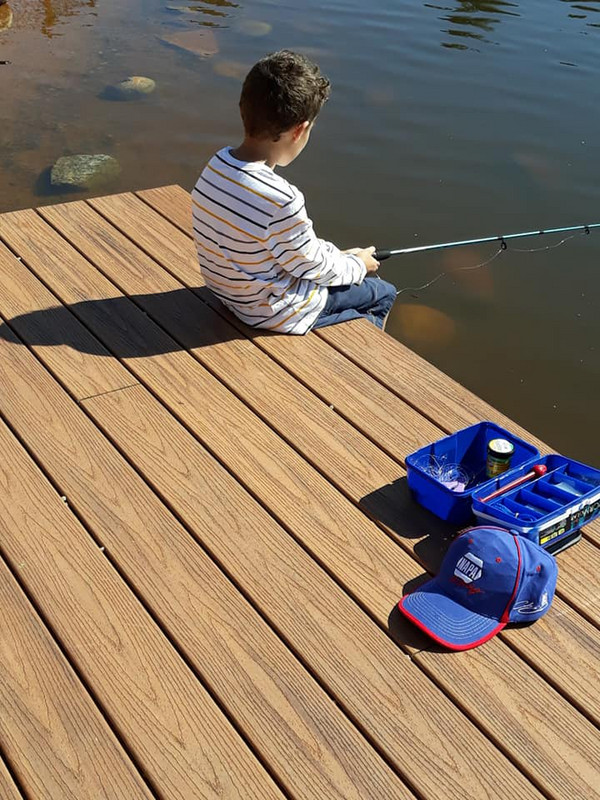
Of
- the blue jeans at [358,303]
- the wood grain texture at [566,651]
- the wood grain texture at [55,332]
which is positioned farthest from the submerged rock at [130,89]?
the wood grain texture at [566,651]

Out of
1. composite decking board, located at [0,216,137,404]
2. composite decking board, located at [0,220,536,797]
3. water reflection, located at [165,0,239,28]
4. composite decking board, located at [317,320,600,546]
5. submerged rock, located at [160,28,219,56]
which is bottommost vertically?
submerged rock, located at [160,28,219,56]

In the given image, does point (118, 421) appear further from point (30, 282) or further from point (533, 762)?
point (533, 762)

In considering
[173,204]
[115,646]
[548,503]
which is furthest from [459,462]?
[173,204]

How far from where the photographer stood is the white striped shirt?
10.6ft

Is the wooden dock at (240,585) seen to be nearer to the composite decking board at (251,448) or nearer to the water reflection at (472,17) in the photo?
the composite decking board at (251,448)

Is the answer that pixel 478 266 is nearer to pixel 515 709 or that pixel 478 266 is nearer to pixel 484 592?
pixel 484 592

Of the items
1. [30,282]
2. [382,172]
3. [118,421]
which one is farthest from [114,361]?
[382,172]

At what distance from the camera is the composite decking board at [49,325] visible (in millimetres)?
3316

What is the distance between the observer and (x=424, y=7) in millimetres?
9148

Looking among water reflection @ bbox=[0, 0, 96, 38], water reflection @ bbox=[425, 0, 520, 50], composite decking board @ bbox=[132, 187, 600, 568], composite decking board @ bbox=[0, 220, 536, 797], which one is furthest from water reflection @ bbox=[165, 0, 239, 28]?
composite decking board @ bbox=[0, 220, 536, 797]

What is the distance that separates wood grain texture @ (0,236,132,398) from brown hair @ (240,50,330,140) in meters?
0.93

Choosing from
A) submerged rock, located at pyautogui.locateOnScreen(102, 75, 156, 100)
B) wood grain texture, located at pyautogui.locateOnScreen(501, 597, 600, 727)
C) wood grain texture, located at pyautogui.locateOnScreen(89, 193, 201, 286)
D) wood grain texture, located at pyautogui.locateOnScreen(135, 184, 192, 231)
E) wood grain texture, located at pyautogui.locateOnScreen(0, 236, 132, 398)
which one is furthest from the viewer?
submerged rock, located at pyautogui.locateOnScreen(102, 75, 156, 100)

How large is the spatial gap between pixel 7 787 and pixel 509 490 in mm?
1479

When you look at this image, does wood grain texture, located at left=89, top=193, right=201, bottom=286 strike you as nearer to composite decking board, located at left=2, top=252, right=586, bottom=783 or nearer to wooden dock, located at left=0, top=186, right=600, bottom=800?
wooden dock, located at left=0, top=186, right=600, bottom=800
